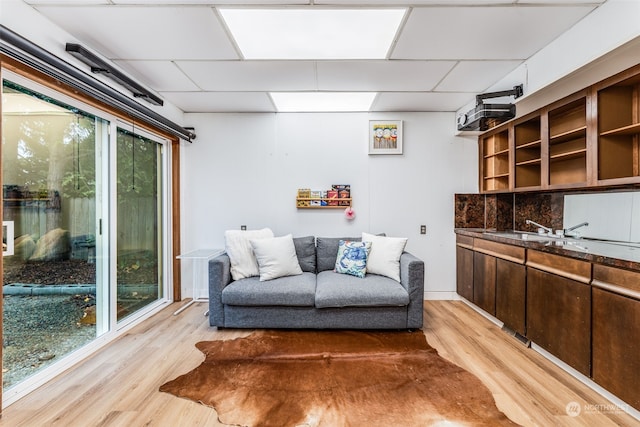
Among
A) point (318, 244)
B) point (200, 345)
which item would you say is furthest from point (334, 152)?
point (200, 345)

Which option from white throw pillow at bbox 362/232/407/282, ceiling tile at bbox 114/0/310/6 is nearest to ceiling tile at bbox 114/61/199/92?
ceiling tile at bbox 114/0/310/6

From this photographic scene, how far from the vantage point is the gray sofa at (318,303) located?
2730mm

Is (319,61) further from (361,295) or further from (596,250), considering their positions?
(596,250)

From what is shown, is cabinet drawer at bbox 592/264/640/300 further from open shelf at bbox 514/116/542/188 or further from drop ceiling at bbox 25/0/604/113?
drop ceiling at bbox 25/0/604/113

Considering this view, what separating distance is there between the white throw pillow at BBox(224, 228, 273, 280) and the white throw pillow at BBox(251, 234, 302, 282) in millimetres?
84

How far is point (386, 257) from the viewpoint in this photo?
10.3 ft

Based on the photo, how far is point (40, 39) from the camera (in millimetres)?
1899

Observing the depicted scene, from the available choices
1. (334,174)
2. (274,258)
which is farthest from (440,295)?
(274,258)

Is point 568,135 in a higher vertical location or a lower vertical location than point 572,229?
higher

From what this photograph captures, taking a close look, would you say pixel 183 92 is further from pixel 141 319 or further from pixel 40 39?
pixel 141 319

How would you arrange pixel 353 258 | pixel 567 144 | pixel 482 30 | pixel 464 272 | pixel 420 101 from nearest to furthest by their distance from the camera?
1. pixel 482 30
2. pixel 567 144
3. pixel 353 258
4. pixel 420 101
5. pixel 464 272

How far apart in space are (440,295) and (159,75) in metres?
4.01

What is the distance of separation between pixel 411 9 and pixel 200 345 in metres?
3.03

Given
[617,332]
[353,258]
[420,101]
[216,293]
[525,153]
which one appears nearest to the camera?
[617,332]
